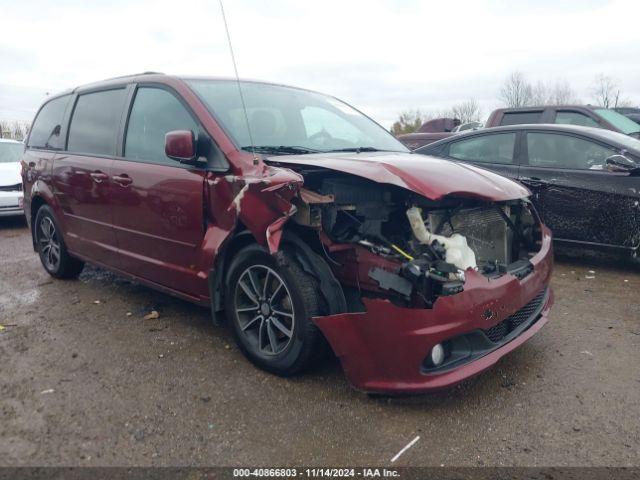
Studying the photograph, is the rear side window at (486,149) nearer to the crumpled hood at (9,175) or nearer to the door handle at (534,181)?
the door handle at (534,181)

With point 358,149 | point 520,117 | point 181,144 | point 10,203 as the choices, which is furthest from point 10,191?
point 520,117

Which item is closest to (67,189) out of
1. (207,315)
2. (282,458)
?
(207,315)

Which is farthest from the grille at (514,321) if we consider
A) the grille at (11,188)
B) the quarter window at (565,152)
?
the grille at (11,188)

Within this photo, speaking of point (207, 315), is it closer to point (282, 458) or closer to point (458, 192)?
point (282, 458)

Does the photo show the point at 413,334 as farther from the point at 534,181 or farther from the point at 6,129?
the point at 6,129

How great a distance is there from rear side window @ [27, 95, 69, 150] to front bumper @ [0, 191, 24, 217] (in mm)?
3595

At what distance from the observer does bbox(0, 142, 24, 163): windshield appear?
930 cm

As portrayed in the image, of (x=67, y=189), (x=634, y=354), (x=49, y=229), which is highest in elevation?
(x=67, y=189)

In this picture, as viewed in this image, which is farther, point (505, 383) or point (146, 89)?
point (146, 89)

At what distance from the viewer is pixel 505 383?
292 cm

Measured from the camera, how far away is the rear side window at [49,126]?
4820 mm

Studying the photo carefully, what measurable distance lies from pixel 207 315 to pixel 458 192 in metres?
2.31

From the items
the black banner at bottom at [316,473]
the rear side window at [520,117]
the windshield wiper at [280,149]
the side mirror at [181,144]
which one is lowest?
the black banner at bottom at [316,473]

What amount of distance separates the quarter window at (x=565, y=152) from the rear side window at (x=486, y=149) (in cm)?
22
